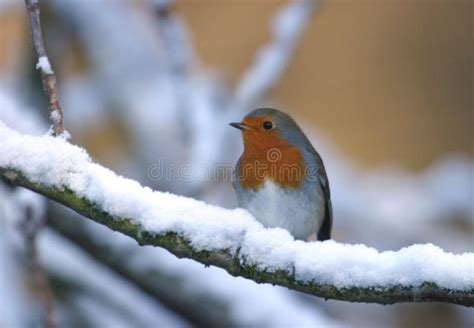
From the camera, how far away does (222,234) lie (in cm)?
184

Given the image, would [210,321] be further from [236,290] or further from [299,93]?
[299,93]

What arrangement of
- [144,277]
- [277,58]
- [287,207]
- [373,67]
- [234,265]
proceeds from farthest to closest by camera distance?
1. [373,67]
2. [277,58]
3. [144,277]
4. [287,207]
5. [234,265]

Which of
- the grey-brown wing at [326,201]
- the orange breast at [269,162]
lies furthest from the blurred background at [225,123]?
the orange breast at [269,162]

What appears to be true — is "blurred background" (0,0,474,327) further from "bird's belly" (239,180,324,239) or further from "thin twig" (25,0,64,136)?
"thin twig" (25,0,64,136)

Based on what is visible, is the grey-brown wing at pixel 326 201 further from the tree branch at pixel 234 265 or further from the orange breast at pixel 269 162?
the tree branch at pixel 234 265

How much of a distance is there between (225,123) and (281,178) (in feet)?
2.96

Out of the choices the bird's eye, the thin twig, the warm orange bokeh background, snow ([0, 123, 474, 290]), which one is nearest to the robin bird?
the bird's eye

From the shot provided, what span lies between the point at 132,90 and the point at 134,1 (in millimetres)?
1027

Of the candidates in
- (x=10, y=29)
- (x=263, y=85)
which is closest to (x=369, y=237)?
(x=263, y=85)

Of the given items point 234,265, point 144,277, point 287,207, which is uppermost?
point 287,207

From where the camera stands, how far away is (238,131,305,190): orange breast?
2.95 m

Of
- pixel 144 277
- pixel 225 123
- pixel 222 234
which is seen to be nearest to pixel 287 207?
pixel 144 277

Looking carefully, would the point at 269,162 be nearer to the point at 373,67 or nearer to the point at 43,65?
the point at 43,65

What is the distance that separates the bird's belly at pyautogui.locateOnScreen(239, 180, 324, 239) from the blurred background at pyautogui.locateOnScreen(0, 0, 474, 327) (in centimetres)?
43
